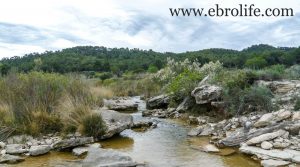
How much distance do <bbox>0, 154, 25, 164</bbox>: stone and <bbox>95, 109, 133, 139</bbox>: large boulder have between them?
7.90 ft

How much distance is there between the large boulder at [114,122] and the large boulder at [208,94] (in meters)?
3.47

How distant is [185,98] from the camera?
15.2 m

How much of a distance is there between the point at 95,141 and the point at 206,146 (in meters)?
2.86

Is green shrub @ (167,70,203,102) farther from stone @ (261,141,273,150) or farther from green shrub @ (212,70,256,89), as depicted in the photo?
stone @ (261,141,273,150)

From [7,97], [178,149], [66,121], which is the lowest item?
[178,149]

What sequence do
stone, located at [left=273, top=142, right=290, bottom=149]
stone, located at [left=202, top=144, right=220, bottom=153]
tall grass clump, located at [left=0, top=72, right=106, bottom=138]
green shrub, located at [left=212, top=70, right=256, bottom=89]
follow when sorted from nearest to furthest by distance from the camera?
stone, located at [left=273, top=142, right=290, bottom=149] → stone, located at [left=202, top=144, right=220, bottom=153] → tall grass clump, located at [left=0, top=72, right=106, bottom=138] → green shrub, located at [left=212, top=70, right=256, bottom=89]

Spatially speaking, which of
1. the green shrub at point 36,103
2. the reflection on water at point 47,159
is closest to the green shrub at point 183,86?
the green shrub at point 36,103

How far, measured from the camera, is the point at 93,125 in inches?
369

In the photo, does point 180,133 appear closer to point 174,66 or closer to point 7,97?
point 7,97

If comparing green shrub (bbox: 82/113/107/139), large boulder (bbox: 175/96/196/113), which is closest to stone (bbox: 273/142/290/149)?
green shrub (bbox: 82/113/107/139)

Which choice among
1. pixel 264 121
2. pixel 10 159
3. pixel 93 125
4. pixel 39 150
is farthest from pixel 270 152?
pixel 10 159

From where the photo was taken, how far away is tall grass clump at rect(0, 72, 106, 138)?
9508 millimetres

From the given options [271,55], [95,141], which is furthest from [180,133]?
[271,55]

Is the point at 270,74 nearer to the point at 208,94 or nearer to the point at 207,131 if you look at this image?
the point at 208,94
